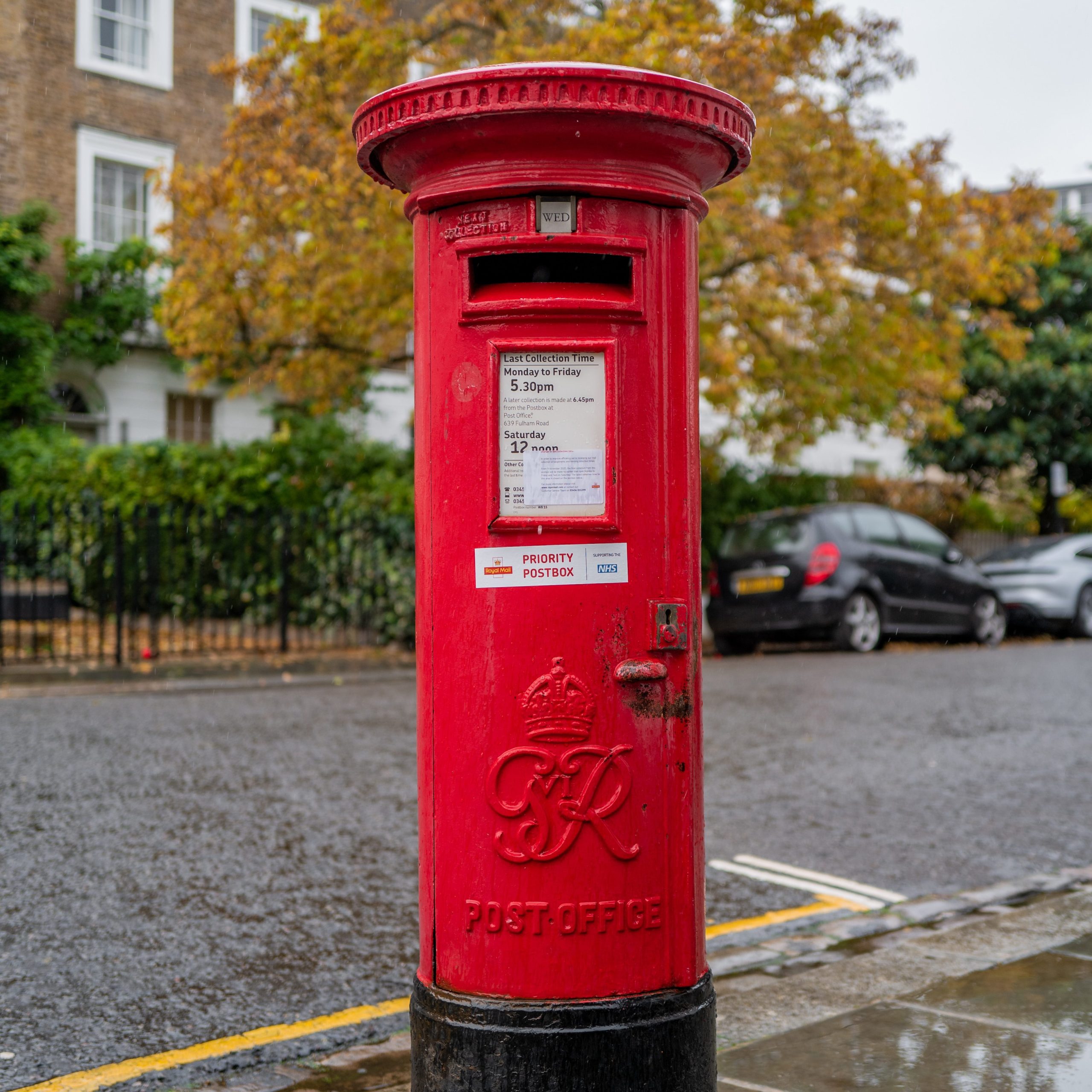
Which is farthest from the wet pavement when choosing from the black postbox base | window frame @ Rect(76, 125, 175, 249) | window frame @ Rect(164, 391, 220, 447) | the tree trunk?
the tree trunk

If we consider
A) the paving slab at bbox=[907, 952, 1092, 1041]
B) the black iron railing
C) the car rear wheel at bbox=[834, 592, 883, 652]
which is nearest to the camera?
the paving slab at bbox=[907, 952, 1092, 1041]

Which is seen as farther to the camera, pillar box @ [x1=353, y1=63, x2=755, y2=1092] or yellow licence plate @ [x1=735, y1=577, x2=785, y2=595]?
yellow licence plate @ [x1=735, y1=577, x2=785, y2=595]

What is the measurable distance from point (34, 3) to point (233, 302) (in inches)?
403

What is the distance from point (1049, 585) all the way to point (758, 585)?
577 centimetres

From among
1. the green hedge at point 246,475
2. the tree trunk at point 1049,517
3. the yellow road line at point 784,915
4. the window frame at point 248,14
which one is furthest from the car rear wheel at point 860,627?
the window frame at point 248,14

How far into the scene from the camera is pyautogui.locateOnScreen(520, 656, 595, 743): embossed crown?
2.49m

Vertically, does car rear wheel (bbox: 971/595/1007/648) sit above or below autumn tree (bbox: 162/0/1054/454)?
below

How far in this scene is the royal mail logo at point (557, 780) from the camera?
8.17ft

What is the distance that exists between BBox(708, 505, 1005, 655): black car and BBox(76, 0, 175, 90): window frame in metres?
13.7

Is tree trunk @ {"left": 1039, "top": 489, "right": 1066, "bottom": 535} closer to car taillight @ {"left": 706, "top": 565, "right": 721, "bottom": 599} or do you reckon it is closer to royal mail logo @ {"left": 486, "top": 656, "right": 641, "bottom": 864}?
car taillight @ {"left": 706, "top": 565, "right": 721, "bottom": 599}

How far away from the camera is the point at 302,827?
223 inches

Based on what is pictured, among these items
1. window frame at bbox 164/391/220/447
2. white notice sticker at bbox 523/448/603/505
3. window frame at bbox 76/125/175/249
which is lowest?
white notice sticker at bbox 523/448/603/505

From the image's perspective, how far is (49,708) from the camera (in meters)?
8.82

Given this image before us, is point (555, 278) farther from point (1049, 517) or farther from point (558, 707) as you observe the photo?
point (1049, 517)
